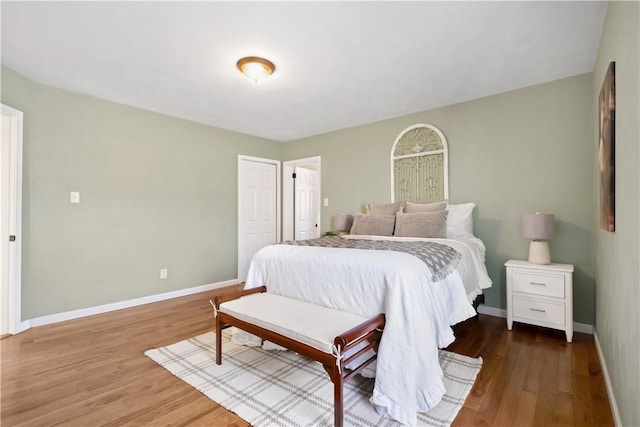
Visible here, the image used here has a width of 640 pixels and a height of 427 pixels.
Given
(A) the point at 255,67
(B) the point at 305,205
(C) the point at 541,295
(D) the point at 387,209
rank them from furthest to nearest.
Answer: (B) the point at 305,205
(D) the point at 387,209
(C) the point at 541,295
(A) the point at 255,67

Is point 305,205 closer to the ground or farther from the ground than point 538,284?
farther from the ground

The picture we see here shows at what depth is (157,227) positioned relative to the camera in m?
3.76

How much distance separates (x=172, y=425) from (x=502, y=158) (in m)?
3.59

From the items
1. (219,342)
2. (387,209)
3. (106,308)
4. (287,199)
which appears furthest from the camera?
(287,199)

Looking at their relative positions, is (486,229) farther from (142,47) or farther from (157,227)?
(157,227)

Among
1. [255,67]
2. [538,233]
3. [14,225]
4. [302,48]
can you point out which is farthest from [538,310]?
[14,225]

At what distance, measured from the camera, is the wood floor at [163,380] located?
158cm

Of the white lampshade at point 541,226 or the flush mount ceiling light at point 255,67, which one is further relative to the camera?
the white lampshade at point 541,226

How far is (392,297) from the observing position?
5.50 feet

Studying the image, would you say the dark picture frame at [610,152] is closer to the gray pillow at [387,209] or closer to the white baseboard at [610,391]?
the white baseboard at [610,391]

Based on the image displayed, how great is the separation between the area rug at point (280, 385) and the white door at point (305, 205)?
314 cm

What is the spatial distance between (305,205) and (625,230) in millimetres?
4550

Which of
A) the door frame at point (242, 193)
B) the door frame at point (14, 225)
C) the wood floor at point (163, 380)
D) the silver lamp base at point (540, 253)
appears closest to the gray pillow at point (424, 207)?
the silver lamp base at point (540, 253)

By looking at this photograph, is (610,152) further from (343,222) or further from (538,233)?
(343,222)
